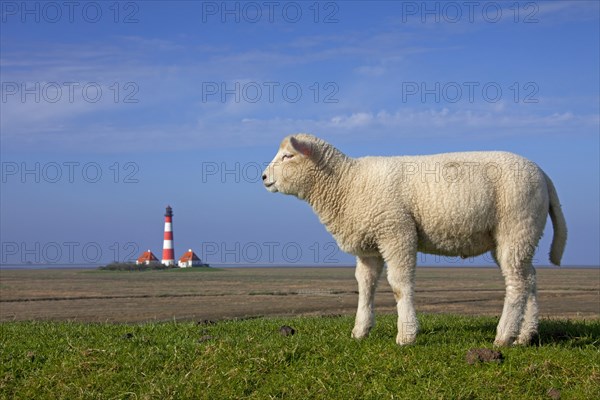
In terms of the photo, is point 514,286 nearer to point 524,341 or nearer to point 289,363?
point 524,341

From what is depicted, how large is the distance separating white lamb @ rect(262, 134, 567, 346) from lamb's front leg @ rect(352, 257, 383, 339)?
4 cm

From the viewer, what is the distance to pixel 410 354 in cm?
822

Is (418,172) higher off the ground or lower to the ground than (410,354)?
higher

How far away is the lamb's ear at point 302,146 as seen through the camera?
9.38 meters

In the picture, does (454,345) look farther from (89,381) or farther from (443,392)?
(89,381)

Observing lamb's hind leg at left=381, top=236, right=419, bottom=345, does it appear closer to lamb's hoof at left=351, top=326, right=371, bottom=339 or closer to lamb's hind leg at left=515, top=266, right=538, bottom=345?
lamb's hoof at left=351, top=326, right=371, bottom=339

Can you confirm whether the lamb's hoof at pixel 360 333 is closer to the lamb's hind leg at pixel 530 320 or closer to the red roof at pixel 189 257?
the lamb's hind leg at pixel 530 320

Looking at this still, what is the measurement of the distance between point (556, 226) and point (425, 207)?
6.84 feet

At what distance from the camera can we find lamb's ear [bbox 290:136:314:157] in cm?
938

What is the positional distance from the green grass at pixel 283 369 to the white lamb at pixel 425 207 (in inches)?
31.5

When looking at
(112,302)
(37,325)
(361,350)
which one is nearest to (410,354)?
(361,350)

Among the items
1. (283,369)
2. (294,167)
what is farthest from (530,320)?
(294,167)

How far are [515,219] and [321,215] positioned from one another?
2464 millimetres

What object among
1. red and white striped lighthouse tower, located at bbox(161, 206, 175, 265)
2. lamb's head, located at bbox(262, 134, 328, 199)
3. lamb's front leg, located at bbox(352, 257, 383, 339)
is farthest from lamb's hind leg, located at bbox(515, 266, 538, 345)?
red and white striped lighthouse tower, located at bbox(161, 206, 175, 265)
